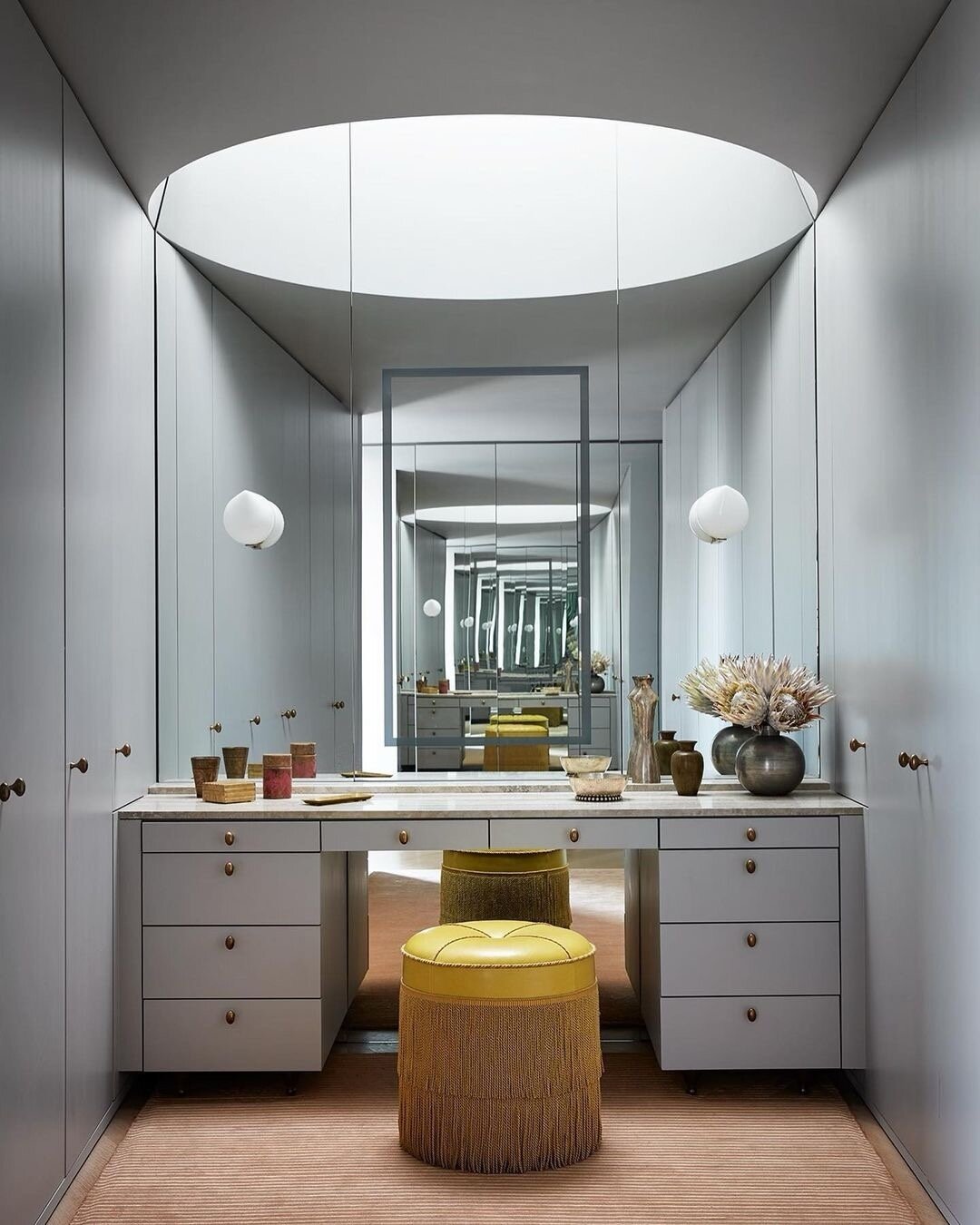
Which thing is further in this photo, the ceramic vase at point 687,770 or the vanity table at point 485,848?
the ceramic vase at point 687,770

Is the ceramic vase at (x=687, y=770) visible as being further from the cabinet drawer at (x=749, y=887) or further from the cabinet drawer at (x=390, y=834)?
the cabinet drawer at (x=390, y=834)

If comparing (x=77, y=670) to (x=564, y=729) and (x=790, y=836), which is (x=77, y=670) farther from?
(x=790, y=836)

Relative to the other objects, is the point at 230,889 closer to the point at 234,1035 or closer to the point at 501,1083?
the point at 234,1035

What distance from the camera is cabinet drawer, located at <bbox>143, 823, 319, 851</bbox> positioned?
3.01 m

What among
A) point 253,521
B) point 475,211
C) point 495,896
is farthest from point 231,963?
point 475,211

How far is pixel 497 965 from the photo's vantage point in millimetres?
2564

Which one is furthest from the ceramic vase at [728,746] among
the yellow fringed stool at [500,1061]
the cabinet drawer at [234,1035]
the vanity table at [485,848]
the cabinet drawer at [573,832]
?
the cabinet drawer at [234,1035]

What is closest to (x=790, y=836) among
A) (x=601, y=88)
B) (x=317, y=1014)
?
(x=317, y=1014)

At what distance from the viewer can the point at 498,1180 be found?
2498mm

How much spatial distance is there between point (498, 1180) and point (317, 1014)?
709 mm

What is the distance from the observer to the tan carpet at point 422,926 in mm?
3451

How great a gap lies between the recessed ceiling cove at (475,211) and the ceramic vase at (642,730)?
1.30m

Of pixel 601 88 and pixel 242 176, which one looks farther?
pixel 242 176

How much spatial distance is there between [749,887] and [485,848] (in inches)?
28.5
